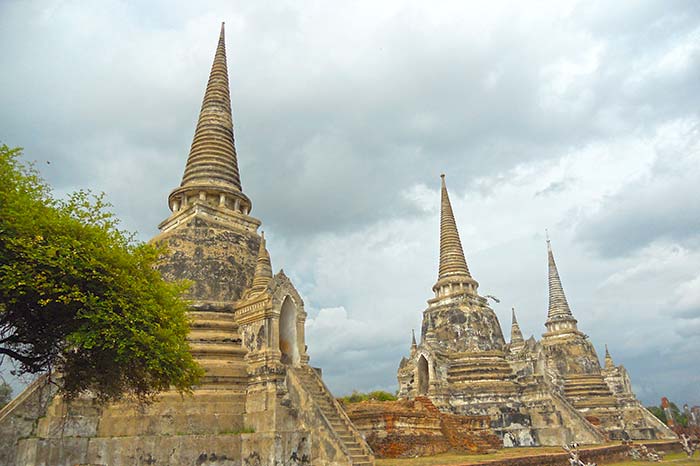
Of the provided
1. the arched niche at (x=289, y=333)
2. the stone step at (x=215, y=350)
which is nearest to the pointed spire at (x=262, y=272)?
the arched niche at (x=289, y=333)

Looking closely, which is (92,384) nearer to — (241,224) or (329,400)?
(329,400)

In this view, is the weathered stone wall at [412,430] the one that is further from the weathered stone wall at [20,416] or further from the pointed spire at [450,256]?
the pointed spire at [450,256]

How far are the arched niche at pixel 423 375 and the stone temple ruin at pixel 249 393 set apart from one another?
86mm

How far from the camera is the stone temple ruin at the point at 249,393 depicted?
642 inches

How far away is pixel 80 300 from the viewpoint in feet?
37.3

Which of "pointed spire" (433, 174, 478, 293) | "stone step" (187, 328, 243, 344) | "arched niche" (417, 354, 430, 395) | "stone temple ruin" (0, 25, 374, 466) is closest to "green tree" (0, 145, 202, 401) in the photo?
"stone temple ruin" (0, 25, 374, 466)

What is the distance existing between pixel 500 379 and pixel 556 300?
68.8 feet

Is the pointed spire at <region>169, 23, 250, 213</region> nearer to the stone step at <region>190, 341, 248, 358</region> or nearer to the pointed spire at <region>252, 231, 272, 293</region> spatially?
the pointed spire at <region>252, 231, 272, 293</region>

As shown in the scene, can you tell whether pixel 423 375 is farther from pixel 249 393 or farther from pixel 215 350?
pixel 215 350

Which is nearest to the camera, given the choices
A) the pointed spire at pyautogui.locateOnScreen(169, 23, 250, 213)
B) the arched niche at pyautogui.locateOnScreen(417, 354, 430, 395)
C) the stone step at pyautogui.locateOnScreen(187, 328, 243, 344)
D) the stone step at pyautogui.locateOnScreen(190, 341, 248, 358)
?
the stone step at pyautogui.locateOnScreen(190, 341, 248, 358)

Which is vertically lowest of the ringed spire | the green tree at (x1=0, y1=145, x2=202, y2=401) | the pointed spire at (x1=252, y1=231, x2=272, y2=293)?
the green tree at (x1=0, y1=145, x2=202, y2=401)

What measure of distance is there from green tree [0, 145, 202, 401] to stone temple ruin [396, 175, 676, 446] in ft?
70.8

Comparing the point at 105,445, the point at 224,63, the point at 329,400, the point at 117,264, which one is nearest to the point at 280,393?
the point at 329,400

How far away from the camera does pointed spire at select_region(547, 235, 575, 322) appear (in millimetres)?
48906
